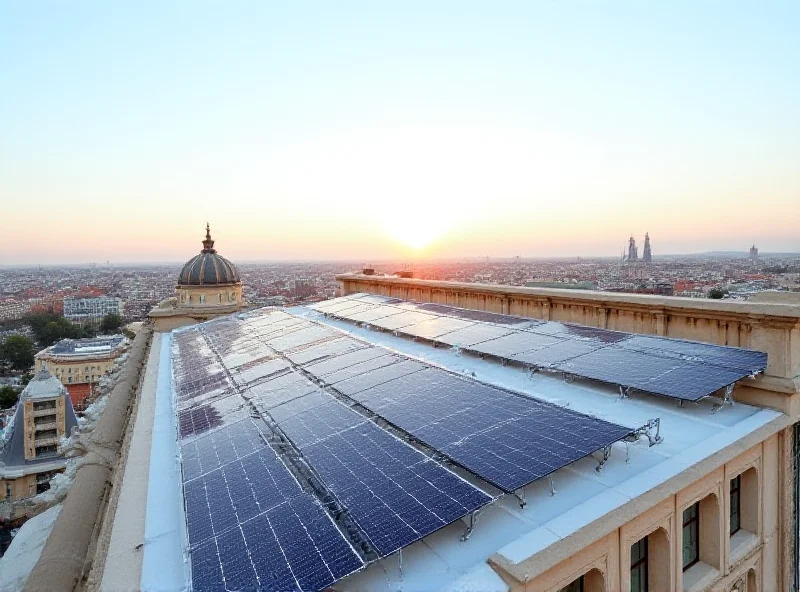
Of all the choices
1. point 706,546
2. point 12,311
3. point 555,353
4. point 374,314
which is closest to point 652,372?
point 555,353

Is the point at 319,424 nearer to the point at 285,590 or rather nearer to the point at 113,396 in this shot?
the point at 285,590

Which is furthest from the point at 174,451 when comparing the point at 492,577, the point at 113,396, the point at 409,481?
the point at 113,396

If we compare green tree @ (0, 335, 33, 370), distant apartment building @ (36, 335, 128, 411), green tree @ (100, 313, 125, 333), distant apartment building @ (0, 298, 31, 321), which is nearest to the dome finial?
distant apartment building @ (36, 335, 128, 411)

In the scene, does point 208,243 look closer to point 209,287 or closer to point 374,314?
point 209,287

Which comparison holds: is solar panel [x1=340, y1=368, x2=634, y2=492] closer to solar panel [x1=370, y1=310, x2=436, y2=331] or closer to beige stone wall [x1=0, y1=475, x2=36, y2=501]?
solar panel [x1=370, y1=310, x2=436, y2=331]

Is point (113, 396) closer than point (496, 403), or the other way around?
point (496, 403)

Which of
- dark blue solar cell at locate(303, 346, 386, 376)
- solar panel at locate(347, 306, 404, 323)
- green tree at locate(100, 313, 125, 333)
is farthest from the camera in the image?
green tree at locate(100, 313, 125, 333)

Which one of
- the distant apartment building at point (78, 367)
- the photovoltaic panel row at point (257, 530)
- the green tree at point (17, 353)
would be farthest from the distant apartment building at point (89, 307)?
the photovoltaic panel row at point (257, 530)
